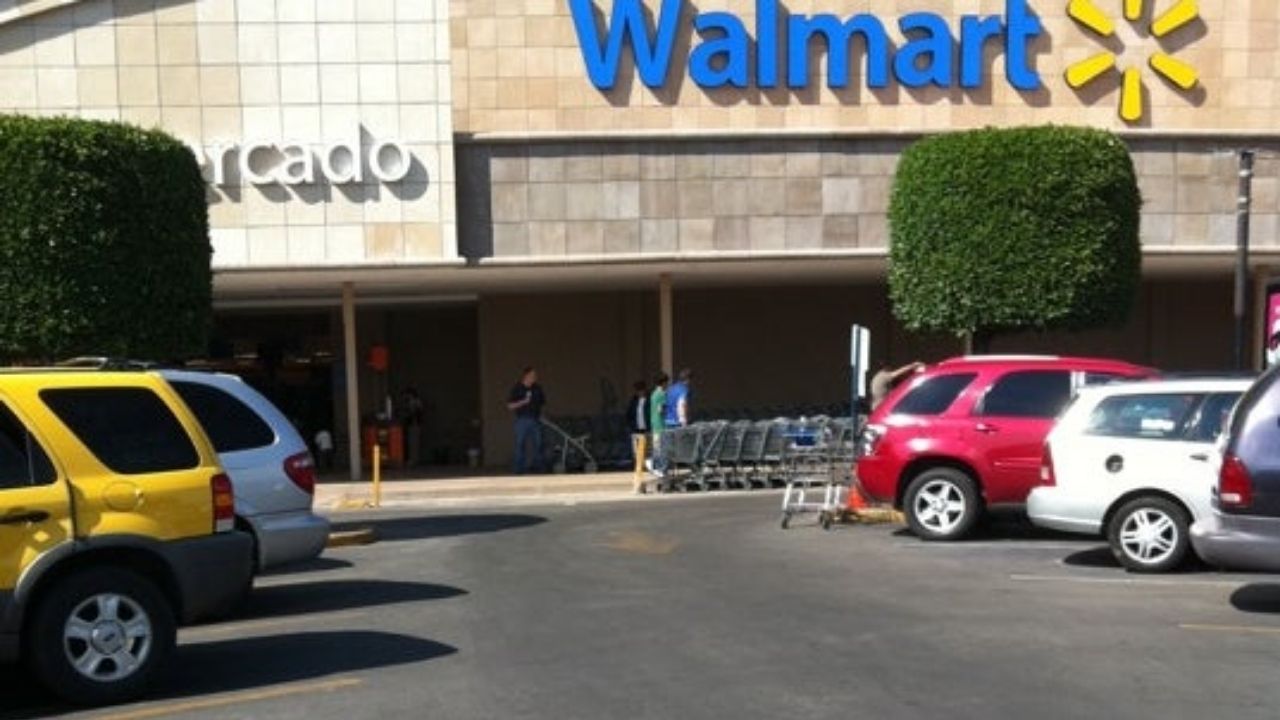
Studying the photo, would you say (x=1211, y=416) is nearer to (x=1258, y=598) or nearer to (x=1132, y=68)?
(x=1258, y=598)

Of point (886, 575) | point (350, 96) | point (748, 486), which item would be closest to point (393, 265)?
point (350, 96)

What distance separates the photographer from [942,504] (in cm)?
1308

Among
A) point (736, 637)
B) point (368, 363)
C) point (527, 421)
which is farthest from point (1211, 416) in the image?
point (368, 363)

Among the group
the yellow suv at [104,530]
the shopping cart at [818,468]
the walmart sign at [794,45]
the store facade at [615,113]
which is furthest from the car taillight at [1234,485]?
the walmart sign at [794,45]

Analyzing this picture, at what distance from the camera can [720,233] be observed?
21391 mm

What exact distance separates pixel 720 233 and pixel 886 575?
11228mm

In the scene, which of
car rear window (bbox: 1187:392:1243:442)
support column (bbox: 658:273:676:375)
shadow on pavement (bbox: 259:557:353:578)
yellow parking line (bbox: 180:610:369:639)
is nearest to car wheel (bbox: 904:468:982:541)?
car rear window (bbox: 1187:392:1243:442)

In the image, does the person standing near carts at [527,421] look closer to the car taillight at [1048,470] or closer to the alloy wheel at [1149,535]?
the car taillight at [1048,470]

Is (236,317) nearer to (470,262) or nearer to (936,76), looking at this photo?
(470,262)

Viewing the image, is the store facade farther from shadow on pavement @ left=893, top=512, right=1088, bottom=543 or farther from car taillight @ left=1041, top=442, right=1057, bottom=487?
car taillight @ left=1041, top=442, right=1057, bottom=487

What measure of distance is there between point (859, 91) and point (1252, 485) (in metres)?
14.3

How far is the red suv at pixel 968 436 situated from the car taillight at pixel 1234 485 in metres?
4.12

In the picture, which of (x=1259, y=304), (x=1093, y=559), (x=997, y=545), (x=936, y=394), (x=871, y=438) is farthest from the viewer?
(x=1259, y=304)

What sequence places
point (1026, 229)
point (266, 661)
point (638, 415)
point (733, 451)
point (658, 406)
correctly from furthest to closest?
point (638, 415)
point (658, 406)
point (733, 451)
point (1026, 229)
point (266, 661)
